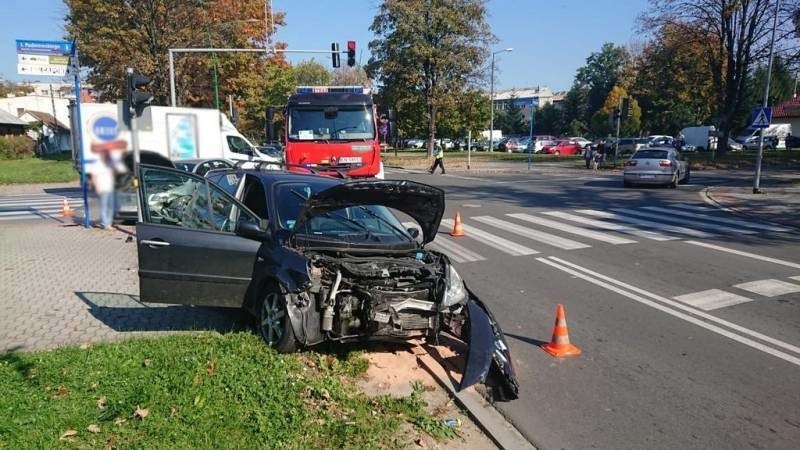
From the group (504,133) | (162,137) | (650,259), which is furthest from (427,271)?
(504,133)

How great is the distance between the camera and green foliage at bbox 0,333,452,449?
3.62m

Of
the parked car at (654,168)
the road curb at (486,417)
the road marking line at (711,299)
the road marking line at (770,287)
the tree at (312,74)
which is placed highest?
the tree at (312,74)

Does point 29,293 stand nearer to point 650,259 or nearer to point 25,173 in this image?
point 650,259

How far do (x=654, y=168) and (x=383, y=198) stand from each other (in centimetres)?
1935

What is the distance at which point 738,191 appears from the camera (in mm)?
20688

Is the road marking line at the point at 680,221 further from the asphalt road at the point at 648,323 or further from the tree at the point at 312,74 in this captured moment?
the tree at the point at 312,74

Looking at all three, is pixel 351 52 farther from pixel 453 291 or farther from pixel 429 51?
pixel 453 291

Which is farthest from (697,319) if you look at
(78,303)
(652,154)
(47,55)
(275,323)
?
(652,154)

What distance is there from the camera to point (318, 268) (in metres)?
5.07

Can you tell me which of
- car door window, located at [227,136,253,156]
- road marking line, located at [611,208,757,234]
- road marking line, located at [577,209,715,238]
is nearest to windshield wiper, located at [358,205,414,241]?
road marking line, located at [577,209,715,238]

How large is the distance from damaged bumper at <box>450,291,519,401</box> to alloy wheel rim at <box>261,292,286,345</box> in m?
1.71

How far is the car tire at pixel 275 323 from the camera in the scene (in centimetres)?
498

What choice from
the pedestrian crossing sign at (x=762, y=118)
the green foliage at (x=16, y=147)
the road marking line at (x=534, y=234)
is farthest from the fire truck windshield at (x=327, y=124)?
the green foliage at (x=16, y=147)

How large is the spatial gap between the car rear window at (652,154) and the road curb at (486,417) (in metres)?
19.9
